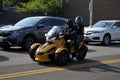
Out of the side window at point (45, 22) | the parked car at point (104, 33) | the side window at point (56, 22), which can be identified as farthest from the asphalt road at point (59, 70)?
the parked car at point (104, 33)

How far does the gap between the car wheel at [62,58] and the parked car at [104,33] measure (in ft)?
28.7

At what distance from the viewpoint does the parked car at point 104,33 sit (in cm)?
2070

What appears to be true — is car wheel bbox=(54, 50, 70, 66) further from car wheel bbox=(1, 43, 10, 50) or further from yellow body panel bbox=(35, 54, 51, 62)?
car wheel bbox=(1, 43, 10, 50)

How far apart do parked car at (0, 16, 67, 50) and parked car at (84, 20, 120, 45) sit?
10.5 feet

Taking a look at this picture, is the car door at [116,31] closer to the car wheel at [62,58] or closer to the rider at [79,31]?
the rider at [79,31]

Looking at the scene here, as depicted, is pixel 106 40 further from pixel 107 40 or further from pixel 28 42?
pixel 28 42

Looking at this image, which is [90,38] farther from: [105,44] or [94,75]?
[94,75]

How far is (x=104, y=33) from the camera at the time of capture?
68.6ft

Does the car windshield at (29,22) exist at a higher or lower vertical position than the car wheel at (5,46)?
higher

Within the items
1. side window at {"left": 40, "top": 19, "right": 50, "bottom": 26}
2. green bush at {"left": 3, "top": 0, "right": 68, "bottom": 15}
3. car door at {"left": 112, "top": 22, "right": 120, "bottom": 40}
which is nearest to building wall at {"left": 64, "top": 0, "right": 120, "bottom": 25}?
green bush at {"left": 3, "top": 0, "right": 68, "bottom": 15}

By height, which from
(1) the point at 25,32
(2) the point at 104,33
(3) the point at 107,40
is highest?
(1) the point at 25,32

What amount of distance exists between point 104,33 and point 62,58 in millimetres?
9483

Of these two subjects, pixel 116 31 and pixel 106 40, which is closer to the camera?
pixel 106 40

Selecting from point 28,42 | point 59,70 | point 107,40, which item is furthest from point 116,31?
point 59,70
